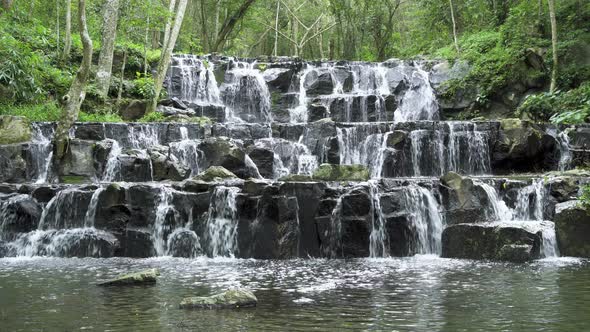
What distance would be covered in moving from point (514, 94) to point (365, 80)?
20.5 feet

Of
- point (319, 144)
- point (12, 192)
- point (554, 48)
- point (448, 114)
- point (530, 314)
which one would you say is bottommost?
point (530, 314)

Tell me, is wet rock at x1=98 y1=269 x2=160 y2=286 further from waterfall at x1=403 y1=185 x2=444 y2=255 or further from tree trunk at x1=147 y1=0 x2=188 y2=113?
tree trunk at x1=147 y1=0 x2=188 y2=113

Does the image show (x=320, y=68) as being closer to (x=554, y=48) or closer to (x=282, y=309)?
(x=554, y=48)

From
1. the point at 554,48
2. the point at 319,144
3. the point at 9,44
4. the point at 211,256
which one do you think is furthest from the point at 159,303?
the point at 554,48

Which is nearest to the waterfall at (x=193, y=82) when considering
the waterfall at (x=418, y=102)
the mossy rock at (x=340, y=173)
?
the waterfall at (x=418, y=102)

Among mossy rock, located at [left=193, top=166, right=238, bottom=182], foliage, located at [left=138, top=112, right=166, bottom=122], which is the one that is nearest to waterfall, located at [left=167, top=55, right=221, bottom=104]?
foliage, located at [left=138, top=112, right=166, bottom=122]

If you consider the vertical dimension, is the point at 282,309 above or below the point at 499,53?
below

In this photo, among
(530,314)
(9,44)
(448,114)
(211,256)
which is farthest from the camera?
(448,114)

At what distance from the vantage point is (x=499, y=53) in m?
22.9

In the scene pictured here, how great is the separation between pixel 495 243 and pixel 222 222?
550cm

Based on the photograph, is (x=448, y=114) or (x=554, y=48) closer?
(x=554, y=48)

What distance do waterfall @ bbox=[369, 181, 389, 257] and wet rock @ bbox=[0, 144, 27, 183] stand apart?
9093 mm

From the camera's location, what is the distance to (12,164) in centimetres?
1508

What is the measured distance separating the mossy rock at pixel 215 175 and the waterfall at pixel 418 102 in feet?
32.8
